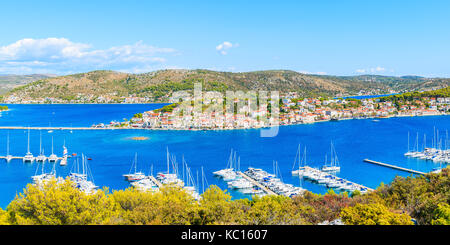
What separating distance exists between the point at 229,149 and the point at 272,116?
2146 centimetres

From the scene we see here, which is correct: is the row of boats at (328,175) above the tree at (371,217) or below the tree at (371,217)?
below

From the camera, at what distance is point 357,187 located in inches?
824

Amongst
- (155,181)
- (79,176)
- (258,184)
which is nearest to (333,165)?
(258,184)

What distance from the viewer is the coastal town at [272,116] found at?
4928 cm

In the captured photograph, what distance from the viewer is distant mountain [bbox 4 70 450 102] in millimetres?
96575

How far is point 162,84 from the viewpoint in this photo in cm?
10131

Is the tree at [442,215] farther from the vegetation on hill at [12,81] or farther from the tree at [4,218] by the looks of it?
the vegetation on hill at [12,81]

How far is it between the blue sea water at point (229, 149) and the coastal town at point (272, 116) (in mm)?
3073

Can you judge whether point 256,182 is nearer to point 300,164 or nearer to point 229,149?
point 300,164

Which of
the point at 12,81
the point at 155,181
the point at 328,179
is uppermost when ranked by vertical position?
the point at 12,81

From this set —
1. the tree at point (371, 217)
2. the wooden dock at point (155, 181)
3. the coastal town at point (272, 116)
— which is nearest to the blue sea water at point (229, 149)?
the wooden dock at point (155, 181)

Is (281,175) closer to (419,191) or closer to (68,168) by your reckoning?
(419,191)

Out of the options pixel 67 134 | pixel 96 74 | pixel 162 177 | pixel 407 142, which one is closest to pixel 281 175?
pixel 162 177

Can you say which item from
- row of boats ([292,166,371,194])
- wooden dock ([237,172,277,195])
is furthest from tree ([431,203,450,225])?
wooden dock ([237,172,277,195])
